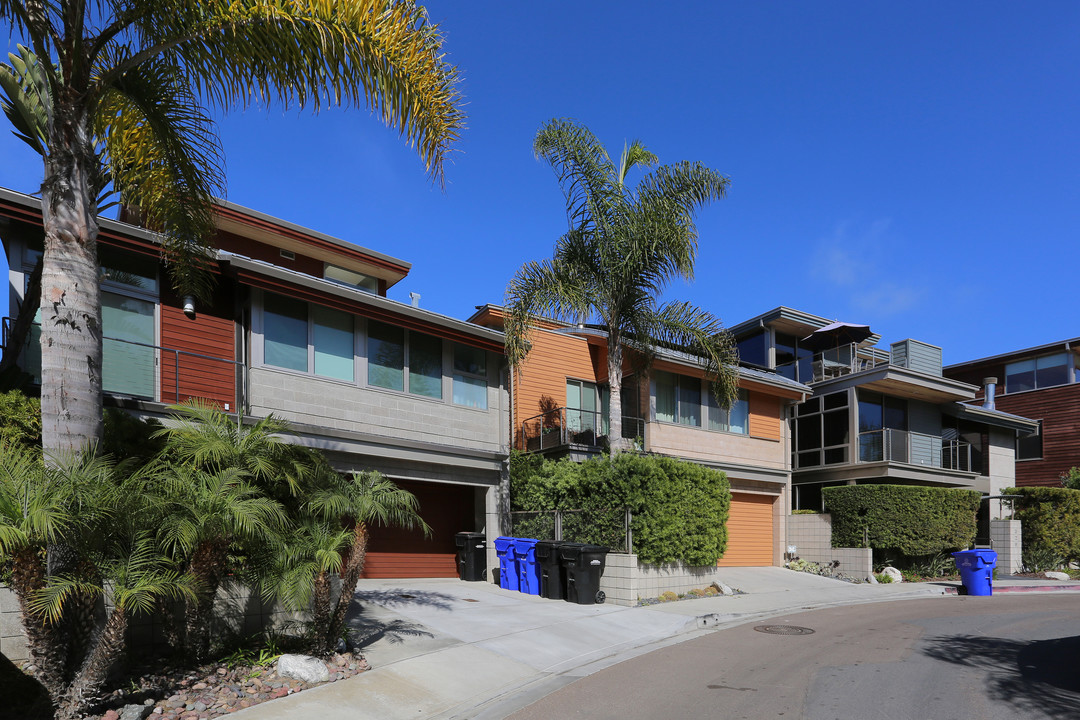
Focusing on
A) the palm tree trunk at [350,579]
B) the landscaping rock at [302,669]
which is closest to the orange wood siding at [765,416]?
the palm tree trunk at [350,579]

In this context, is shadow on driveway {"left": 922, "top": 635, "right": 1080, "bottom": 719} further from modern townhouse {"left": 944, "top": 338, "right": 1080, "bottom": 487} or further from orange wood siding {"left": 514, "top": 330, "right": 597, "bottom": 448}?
modern townhouse {"left": 944, "top": 338, "right": 1080, "bottom": 487}

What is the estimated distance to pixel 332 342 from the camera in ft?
49.8

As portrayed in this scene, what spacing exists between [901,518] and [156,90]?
21.0 meters

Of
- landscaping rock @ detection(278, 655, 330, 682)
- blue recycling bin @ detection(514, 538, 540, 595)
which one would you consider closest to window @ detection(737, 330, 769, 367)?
blue recycling bin @ detection(514, 538, 540, 595)

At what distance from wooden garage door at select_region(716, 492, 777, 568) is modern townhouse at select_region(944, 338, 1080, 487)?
1355 centimetres

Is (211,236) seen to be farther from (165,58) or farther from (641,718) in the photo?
(641,718)

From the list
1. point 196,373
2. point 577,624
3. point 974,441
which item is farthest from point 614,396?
point 974,441

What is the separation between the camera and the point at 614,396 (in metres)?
17.2

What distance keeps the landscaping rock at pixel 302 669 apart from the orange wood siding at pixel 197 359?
248 inches

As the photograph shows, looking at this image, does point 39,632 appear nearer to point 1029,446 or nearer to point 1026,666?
point 1026,666

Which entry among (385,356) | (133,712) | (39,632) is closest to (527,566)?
(385,356)

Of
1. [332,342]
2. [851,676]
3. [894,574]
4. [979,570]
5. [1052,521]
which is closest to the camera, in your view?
[851,676]

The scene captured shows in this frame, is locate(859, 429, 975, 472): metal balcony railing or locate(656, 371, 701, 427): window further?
locate(859, 429, 975, 472): metal balcony railing

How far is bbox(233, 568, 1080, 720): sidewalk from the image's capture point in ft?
25.8
